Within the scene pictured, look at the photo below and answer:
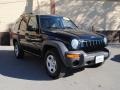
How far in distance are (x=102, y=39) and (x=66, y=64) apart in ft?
4.80

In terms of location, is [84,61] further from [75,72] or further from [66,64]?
[75,72]

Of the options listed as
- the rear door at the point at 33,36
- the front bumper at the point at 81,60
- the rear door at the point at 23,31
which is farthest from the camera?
the rear door at the point at 23,31

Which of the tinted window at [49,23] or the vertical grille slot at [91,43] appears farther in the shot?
the tinted window at [49,23]

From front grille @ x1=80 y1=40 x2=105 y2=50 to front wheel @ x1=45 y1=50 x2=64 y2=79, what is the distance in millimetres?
736

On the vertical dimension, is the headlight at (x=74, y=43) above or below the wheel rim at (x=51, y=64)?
above

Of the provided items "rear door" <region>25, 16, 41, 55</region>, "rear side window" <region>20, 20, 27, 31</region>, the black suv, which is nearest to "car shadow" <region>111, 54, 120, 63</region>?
the black suv

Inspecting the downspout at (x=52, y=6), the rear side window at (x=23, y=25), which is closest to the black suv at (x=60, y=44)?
the rear side window at (x=23, y=25)

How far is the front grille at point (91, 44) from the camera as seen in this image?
6.47 meters

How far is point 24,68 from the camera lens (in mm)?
7867

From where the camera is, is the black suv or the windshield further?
the windshield

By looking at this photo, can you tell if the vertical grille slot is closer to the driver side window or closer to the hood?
the hood

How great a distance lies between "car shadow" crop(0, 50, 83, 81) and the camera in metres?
6.94

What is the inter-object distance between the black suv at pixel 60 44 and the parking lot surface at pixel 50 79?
376 millimetres

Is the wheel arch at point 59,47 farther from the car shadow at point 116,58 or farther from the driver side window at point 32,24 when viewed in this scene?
the car shadow at point 116,58
